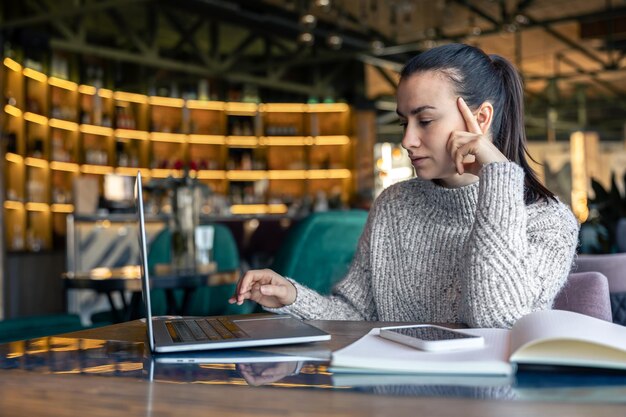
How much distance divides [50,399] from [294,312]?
0.85 meters

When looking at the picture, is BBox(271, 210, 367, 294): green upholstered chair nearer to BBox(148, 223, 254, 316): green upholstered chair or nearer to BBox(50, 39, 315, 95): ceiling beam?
BBox(148, 223, 254, 316): green upholstered chair

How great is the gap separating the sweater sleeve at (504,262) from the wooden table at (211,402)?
649 millimetres

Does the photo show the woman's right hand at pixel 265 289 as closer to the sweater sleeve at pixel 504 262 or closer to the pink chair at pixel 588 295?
the sweater sleeve at pixel 504 262

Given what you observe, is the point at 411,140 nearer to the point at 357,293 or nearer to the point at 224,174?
the point at 357,293

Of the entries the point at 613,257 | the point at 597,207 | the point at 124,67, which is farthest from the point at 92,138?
the point at 613,257

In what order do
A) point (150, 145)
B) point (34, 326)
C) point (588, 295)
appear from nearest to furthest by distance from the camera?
1. point (588, 295)
2. point (34, 326)
3. point (150, 145)

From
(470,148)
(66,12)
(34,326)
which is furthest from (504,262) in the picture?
(66,12)

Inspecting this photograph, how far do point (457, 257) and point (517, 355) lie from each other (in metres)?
0.82

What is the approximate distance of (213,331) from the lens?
121 centimetres

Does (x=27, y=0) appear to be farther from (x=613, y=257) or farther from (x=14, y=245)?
(x=613, y=257)

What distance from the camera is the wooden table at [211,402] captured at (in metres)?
0.71

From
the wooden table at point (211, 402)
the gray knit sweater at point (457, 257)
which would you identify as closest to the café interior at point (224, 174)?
the wooden table at point (211, 402)

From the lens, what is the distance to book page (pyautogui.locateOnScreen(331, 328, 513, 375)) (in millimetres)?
864

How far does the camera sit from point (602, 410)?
69cm
